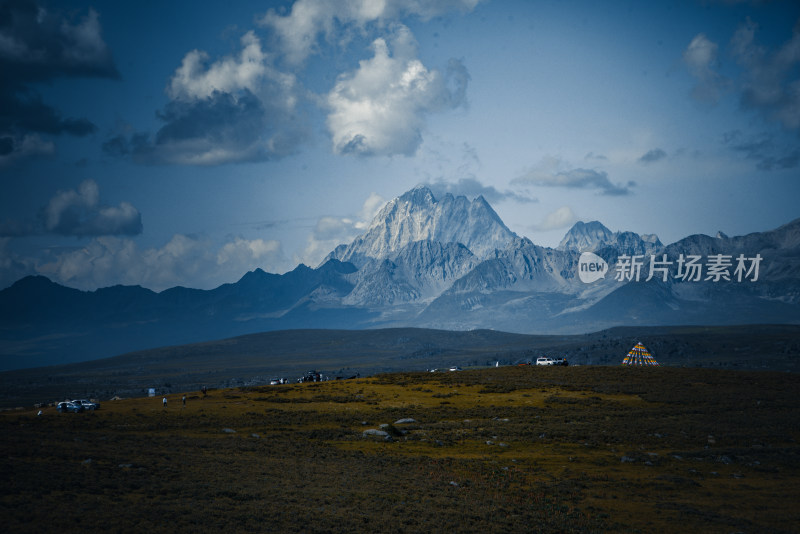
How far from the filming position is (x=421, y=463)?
143ft

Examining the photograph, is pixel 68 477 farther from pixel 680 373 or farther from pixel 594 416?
pixel 680 373

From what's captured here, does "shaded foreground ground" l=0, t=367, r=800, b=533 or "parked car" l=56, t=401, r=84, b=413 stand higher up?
"parked car" l=56, t=401, r=84, b=413

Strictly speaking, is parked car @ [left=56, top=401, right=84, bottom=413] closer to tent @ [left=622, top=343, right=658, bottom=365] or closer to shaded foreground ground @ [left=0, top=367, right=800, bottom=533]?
shaded foreground ground @ [left=0, top=367, right=800, bottom=533]

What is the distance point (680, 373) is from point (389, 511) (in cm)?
6903

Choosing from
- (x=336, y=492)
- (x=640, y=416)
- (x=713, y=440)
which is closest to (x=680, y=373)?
(x=640, y=416)

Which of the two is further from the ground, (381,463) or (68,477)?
(68,477)

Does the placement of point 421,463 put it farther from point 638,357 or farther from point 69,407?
point 638,357

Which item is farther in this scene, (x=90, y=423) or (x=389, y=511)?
(x=90, y=423)

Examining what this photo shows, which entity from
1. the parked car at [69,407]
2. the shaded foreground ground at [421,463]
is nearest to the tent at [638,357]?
the shaded foreground ground at [421,463]

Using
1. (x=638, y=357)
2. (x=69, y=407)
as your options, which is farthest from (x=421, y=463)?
(x=638, y=357)

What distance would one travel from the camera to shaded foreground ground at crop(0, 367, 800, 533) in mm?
29891

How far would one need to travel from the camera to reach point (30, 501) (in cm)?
2780

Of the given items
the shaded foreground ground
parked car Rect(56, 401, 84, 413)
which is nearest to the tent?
the shaded foreground ground

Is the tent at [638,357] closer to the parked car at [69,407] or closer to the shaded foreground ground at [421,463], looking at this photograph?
the shaded foreground ground at [421,463]
